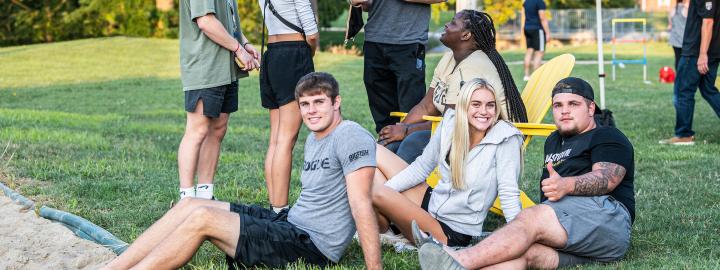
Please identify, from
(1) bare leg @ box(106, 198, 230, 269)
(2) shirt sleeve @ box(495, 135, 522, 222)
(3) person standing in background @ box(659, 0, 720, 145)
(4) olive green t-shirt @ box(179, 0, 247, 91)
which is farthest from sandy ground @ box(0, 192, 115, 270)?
(3) person standing in background @ box(659, 0, 720, 145)

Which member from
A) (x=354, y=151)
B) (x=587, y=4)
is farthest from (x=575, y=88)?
(x=587, y=4)

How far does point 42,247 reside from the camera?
18.5 feet

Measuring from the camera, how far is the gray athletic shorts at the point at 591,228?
15.7ft

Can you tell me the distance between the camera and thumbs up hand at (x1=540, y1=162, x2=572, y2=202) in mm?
4766

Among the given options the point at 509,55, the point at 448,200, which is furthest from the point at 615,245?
the point at 509,55

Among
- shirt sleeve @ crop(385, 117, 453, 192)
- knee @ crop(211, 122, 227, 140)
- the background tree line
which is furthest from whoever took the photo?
the background tree line

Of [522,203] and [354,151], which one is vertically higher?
[354,151]

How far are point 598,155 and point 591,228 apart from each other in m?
0.37

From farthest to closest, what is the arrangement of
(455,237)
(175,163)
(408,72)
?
1. (175,163)
2. (408,72)
3. (455,237)

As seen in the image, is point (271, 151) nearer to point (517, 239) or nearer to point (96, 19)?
point (517, 239)

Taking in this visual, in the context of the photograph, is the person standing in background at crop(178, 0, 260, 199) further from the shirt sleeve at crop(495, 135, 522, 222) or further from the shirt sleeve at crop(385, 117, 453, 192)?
the shirt sleeve at crop(495, 135, 522, 222)

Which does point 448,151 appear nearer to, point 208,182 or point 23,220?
point 208,182

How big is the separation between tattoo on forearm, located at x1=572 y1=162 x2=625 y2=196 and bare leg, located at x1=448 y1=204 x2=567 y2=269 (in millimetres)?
195

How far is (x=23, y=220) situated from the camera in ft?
20.7
